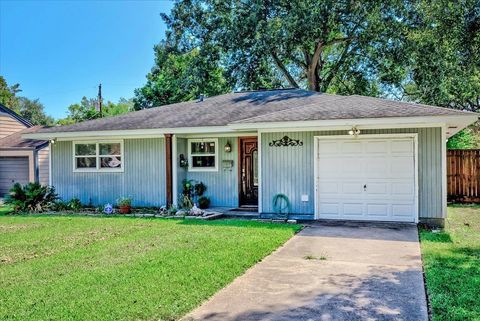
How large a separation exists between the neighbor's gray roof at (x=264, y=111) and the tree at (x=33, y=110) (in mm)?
48626

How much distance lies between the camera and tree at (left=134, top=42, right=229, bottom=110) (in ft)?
74.4

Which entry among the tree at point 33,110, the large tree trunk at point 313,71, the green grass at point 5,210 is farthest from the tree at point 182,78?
the tree at point 33,110

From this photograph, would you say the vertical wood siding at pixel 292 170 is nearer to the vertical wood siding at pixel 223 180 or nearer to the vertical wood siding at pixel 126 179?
the vertical wood siding at pixel 223 180

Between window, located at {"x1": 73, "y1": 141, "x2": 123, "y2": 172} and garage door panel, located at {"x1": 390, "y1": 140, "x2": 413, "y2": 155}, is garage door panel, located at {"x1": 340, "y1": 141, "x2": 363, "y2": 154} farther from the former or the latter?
window, located at {"x1": 73, "y1": 141, "x2": 123, "y2": 172}

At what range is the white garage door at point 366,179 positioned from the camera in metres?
9.76

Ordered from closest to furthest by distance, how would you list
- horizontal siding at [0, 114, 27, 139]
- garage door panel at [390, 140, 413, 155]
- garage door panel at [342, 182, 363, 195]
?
garage door panel at [390, 140, 413, 155], garage door panel at [342, 182, 363, 195], horizontal siding at [0, 114, 27, 139]

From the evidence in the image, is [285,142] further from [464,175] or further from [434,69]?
[434,69]

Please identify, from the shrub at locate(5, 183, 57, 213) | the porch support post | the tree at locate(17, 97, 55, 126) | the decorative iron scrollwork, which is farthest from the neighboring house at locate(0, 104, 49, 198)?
the tree at locate(17, 97, 55, 126)

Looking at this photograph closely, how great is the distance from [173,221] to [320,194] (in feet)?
12.5

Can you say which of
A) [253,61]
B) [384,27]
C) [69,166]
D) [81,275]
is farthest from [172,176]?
[384,27]

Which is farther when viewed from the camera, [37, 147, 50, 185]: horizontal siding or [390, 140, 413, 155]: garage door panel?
[37, 147, 50, 185]: horizontal siding

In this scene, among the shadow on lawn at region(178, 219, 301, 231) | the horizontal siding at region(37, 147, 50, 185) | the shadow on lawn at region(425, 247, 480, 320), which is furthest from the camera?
the horizontal siding at region(37, 147, 50, 185)

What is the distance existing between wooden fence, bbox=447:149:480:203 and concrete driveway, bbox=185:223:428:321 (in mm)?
8140

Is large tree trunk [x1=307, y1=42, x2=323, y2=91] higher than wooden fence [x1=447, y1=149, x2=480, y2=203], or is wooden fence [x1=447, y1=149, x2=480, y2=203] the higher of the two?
large tree trunk [x1=307, y1=42, x2=323, y2=91]
